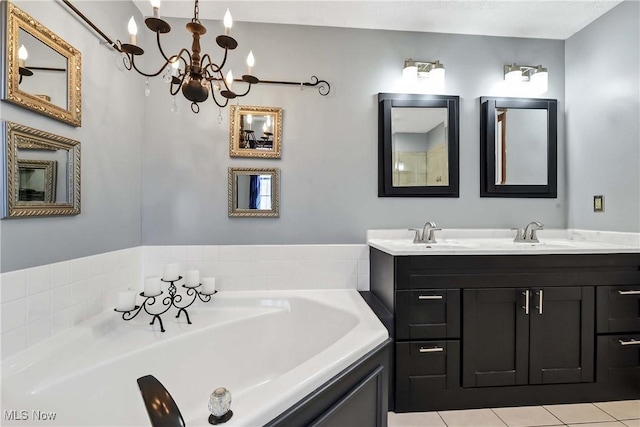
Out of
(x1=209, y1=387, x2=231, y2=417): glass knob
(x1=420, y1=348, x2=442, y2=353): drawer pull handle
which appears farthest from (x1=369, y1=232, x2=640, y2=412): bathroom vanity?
(x1=209, y1=387, x2=231, y2=417): glass knob

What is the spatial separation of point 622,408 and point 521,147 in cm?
183

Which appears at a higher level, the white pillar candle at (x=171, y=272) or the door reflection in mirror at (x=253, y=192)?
the door reflection in mirror at (x=253, y=192)

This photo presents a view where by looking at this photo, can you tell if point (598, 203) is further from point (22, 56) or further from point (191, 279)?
point (22, 56)

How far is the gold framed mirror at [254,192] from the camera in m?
2.14

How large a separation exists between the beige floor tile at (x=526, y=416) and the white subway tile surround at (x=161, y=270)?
1121 mm

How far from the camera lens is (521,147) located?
2338 millimetres

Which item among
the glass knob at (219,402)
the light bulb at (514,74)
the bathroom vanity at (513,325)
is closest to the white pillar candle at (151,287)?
the glass knob at (219,402)

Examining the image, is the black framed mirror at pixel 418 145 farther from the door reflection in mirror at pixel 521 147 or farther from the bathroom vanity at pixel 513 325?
the bathroom vanity at pixel 513 325

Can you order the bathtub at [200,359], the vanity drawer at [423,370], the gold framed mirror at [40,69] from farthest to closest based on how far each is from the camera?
the vanity drawer at [423,370]
the gold framed mirror at [40,69]
the bathtub at [200,359]

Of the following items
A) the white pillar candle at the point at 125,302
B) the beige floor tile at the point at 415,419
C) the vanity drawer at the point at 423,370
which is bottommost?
the beige floor tile at the point at 415,419

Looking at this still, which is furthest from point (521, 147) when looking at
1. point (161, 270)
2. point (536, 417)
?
point (161, 270)

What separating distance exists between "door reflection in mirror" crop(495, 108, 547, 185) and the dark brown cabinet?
945 mm

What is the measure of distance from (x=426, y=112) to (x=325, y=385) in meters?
2.07

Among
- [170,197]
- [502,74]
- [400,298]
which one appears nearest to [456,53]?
[502,74]
